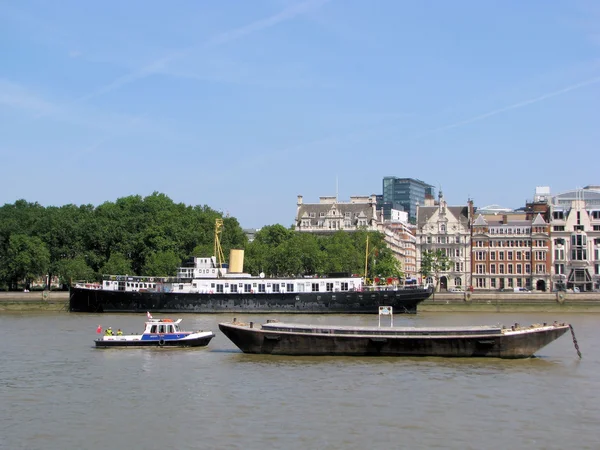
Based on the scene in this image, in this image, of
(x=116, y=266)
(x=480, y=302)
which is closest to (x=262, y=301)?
(x=116, y=266)

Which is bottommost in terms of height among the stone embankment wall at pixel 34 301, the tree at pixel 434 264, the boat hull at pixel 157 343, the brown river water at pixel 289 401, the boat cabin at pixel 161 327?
the brown river water at pixel 289 401

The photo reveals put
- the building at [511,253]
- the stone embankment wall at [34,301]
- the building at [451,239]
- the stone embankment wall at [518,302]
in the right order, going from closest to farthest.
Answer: the stone embankment wall at [34,301] → the stone embankment wall at [518,302] → the building at [511,253] → the building at [451,239]

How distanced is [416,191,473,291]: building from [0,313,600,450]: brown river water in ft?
334

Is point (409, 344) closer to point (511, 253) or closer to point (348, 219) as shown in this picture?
point (511, 253)

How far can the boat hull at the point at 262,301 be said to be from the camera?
89750 mm

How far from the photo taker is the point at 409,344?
43.8 meters

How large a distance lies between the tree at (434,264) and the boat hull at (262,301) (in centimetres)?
Answer: 5162

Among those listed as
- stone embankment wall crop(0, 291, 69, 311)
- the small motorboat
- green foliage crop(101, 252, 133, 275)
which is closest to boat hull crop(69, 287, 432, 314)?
stone embankment wall crop(0, 291, 69, 311)

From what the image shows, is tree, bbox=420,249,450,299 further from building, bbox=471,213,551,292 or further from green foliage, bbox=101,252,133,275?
green foliage, bbox=101,252,133,275

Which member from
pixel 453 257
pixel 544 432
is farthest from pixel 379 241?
pixel 544 432

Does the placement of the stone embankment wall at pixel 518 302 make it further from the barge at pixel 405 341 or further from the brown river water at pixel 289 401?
the barge at pixel 405 341

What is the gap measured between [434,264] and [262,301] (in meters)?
61.6

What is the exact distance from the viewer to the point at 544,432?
92.1 feet

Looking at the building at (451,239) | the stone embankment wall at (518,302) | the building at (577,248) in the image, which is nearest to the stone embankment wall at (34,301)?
the stone embankment wall at (518,302)
